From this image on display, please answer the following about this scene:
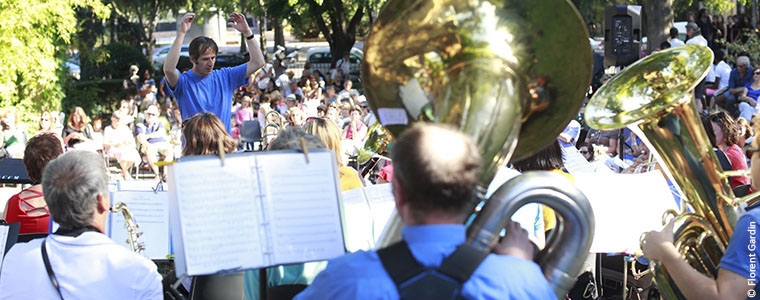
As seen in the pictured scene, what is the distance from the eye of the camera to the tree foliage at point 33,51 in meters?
12.8

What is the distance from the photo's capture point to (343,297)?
71.2 inches

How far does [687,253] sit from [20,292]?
2151 millimetres

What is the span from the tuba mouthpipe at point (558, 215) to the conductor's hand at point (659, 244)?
682mm

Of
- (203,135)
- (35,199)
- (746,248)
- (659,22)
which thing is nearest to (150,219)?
(203,135)

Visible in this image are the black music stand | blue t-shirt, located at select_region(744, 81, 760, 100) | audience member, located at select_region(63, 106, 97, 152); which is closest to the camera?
the black music stand

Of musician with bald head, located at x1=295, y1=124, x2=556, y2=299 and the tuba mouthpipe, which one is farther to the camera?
the tuba mouthpipe

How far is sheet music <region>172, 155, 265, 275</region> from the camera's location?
2.23 m

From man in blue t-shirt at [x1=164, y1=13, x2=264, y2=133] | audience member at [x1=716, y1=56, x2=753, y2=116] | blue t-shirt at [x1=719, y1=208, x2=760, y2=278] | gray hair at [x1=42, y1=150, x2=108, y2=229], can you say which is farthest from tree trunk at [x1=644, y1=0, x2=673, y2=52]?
gray hair at [x1=42, y1=150, x2=108, y2=229]

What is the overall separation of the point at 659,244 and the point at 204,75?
3.51 m

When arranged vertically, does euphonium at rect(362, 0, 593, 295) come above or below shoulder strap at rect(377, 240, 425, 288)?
above

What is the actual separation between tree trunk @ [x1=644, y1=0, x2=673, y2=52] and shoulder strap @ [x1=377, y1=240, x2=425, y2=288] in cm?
1581

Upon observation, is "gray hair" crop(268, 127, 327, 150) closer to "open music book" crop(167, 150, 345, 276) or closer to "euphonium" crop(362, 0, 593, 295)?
"euphonium" crop(362, 0, 593, 295)

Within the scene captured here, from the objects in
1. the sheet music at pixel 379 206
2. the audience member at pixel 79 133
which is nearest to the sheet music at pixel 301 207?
the sheet music at pixel 379 206

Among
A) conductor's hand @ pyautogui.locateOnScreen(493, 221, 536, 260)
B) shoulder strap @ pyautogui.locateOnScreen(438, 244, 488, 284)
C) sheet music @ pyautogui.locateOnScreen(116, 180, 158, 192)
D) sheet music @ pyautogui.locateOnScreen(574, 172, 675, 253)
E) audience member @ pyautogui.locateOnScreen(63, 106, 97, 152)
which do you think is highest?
shoulder strap @ pyautogui.locateOnScreen(438, 244, 488, 284)
